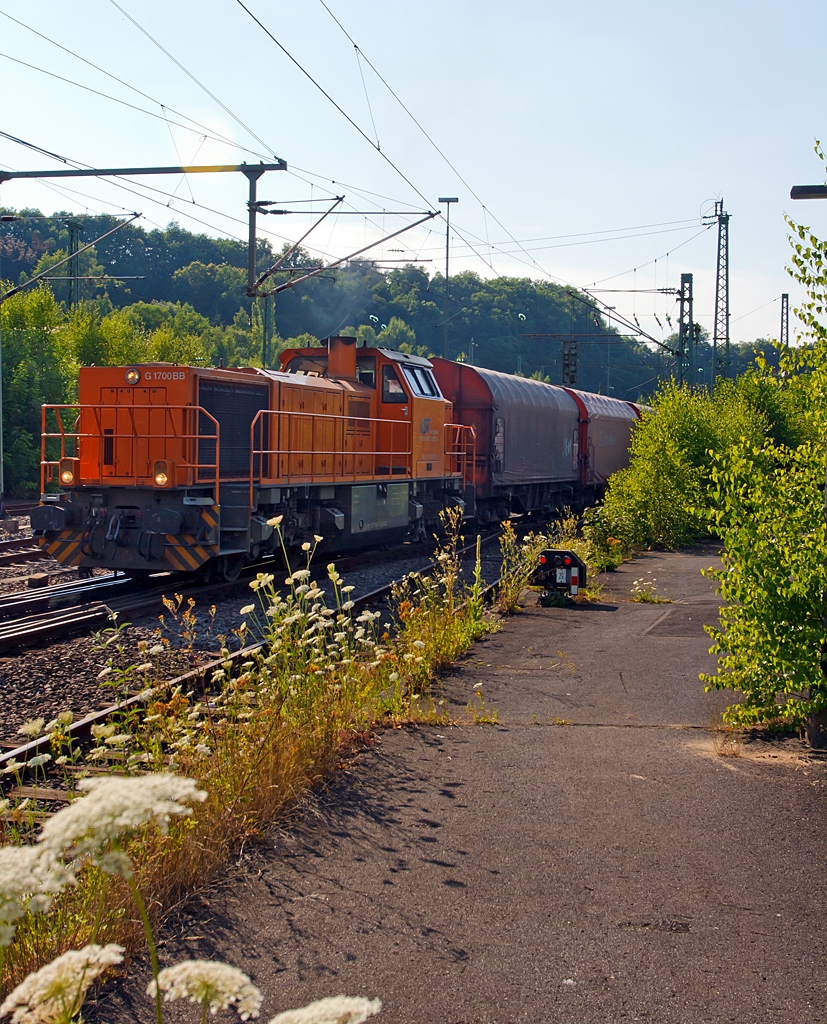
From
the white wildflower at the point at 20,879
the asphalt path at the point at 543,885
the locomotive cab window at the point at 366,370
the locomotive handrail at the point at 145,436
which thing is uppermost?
the locomotive cab window at the point at 366,370

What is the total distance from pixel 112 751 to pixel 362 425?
12938mm

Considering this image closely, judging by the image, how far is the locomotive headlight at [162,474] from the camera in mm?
12477

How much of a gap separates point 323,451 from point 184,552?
3566 millimetres

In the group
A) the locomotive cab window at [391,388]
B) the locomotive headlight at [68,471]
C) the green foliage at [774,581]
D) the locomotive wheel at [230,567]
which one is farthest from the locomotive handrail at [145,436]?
the green foliage at [774,581]

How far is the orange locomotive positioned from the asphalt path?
6.47 m

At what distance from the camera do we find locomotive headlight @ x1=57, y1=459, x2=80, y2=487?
43.0ft

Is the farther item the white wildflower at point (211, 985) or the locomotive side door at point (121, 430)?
the locomotive side door at point (121, 430)

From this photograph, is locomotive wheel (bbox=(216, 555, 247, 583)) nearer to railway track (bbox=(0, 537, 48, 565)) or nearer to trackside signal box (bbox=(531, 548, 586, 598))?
railway track (bbox=(0, 537, 48, 565))

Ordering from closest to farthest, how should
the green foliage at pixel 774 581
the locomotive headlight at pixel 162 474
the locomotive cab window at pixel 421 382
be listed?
the green foliage at pixel 774 581, the locomotive headlight at pixel 162 474, the locomotive cab window at pixel 421 382

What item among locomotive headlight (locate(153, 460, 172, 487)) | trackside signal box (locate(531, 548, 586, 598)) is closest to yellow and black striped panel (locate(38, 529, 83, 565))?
locomotive headlight (locate(153, 460, 172, 487))

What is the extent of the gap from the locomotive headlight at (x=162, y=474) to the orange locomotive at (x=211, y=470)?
0.05 feet

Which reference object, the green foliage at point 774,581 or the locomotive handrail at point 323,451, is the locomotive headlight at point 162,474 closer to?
the locomotive handrail at point 323,451

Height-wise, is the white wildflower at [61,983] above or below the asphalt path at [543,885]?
above

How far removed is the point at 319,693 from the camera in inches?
256
